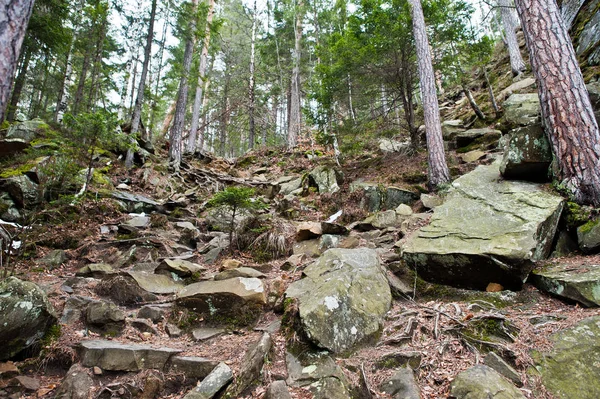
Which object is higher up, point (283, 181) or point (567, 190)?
point (283, 181)

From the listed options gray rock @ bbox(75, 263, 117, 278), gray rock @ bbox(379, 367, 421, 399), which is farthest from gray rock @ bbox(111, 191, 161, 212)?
gray rock @ bbox(379, 367, 421, 399)

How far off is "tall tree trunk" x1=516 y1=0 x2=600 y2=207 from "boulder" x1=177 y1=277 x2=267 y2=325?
491cm

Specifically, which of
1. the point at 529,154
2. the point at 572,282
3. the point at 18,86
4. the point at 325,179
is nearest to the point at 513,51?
the point at 325,179

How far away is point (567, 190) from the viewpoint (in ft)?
14.8

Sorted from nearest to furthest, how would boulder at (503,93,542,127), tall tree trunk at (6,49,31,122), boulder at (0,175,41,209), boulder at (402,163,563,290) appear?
boulder at (402,163,563,290) → boulder at (0,175,41,209) → boulder at (503,93,542,127) → tall tree trunk at (6,49,31,122)

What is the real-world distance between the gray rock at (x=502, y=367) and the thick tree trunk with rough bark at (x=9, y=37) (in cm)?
447

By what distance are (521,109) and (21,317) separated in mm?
11087

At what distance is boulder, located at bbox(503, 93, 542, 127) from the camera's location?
7953mm

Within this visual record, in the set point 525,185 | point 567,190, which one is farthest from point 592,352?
point 525,185

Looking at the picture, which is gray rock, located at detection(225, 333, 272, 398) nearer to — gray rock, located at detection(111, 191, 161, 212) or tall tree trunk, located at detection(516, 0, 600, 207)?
tall tree trunk, located at detection(516, 0, 600, 207)

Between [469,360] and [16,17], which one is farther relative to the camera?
[469,360]

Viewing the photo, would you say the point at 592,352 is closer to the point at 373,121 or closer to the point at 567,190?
the point at 567,190

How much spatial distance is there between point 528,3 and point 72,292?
8.97 m

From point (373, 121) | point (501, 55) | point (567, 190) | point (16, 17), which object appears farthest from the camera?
point (501, 55)
